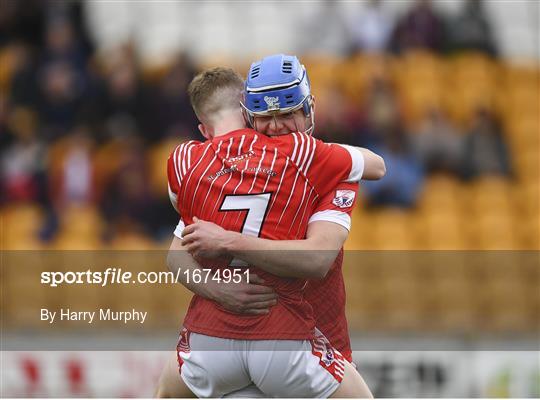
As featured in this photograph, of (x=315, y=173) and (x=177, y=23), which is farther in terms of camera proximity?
(x=177, y=23)

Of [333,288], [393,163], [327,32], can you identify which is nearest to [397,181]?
[393,163]

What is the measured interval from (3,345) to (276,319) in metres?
4.86

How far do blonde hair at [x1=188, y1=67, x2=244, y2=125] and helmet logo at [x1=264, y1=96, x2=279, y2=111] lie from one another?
0.21m

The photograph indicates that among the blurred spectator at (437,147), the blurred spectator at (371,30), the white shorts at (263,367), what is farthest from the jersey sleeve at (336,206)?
the blurred spectator at (371,30)

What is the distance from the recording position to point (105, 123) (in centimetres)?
1011

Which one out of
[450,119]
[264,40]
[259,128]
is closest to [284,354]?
[259,128]

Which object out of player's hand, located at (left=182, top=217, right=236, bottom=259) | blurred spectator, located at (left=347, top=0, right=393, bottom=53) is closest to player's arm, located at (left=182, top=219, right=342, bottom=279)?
player's hand, located at (left=182, top=217, right=236, bottom=259)

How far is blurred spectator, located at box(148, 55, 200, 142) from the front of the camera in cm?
981

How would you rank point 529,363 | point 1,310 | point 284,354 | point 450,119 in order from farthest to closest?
point 450,119 → point 1,310 → point 529,363 → point 284,354

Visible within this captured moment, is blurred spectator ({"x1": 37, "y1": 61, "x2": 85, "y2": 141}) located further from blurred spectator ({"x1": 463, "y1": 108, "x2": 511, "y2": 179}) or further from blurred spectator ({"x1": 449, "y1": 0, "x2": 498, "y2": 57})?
blurred spectator ({"x1": 449, "y1": 0, "x2": 498, "y2": 57})

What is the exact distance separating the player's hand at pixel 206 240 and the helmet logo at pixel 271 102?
0.43 metres

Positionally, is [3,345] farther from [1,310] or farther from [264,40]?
[264,40]

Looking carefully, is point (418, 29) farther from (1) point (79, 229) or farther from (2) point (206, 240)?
(2) point (206, 240)

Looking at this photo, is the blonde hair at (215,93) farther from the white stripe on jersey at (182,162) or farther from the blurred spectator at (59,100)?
the blurred spectator at (59,100)
